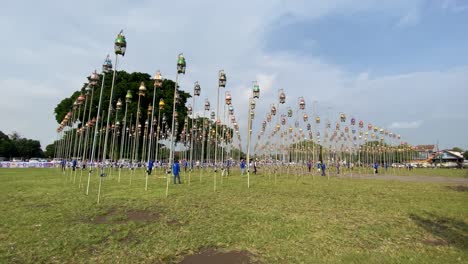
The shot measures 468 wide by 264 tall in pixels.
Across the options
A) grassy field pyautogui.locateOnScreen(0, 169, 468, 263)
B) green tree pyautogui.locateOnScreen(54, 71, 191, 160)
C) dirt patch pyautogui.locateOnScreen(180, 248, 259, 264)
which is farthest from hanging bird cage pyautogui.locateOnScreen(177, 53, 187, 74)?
green tree pyautogui.locateOnScreen(54, 71, 191, 160)

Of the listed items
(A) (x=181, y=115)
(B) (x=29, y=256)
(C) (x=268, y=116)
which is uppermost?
(A) (x=181, y=115)

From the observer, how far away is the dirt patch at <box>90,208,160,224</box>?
10305 millimetres

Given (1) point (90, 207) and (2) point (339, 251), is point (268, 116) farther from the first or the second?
(2) point (339, 251)

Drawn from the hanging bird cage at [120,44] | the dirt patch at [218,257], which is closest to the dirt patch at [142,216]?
the dirt patch at [218,257]

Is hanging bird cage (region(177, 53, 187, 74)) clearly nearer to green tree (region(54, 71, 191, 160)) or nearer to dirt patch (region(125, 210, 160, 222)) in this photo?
dirt patch (region(125, 210, 160, 222))

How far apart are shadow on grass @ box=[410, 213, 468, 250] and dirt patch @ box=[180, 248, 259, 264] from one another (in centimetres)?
558

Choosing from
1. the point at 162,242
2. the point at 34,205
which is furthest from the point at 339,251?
the point at 34,205

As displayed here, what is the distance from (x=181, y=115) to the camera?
5625 centimetres

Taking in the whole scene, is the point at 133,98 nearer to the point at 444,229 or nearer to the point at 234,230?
the point at 234,230

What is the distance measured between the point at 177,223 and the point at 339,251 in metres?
5.32

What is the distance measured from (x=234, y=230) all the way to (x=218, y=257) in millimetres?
2112

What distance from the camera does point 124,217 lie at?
1080cm

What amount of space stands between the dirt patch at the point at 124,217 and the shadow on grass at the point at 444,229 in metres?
9.23

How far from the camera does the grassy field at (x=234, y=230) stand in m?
7.09
